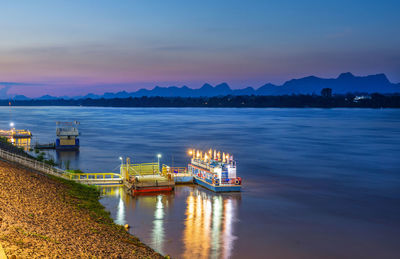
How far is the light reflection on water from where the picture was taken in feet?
79.1

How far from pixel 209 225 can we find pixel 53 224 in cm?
1168

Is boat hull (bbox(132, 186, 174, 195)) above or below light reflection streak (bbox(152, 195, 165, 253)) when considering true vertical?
above

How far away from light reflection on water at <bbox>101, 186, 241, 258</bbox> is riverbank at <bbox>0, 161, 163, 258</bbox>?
1.88m

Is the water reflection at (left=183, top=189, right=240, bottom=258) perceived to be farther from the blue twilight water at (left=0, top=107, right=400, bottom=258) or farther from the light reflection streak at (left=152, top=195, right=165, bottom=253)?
the light reflection streak at (left=152, top=195, right=165, bottom=253)

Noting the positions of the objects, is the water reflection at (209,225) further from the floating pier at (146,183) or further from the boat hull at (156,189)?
the floating pier at (146,183)

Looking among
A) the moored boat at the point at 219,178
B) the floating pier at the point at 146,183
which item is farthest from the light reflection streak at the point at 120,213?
the moored boat at the point at 219,178

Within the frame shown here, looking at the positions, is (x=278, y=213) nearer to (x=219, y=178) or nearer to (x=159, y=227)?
(x=219, y=178)

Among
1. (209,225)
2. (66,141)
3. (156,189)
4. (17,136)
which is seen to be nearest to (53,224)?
(209,225)

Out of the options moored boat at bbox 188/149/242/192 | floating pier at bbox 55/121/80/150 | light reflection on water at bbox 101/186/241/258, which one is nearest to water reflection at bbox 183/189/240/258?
light reflection on water at bbox 101/186/241/258

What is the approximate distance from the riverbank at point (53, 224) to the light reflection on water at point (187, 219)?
1.88m

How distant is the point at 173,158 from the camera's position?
6438 centimetres

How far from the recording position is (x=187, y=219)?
29.8m

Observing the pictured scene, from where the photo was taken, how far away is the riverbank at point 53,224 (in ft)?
50.7

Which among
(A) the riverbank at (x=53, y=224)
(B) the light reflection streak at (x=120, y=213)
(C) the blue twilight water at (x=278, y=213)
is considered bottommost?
(C) the blue twilight water at (x=278, y=213)
